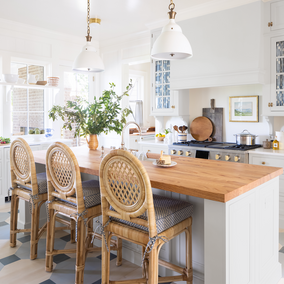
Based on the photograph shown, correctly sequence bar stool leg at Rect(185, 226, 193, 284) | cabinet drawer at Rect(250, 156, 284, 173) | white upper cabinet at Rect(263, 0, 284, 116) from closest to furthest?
bar stool leg at Rect(185, 226, 193, 284) → cabinet drawer at Rect(250, 156, 284, 173) → white upper cabinet at Rect(263, 0, 284, 116)

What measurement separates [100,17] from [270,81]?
2.60m

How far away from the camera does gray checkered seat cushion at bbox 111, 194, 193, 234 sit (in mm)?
1650

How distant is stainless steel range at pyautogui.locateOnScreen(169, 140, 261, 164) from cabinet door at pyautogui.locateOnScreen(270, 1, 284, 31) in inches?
56.8

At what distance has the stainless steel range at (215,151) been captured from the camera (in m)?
3.44

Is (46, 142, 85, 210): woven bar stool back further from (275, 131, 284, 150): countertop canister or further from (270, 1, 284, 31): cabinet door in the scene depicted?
(270, 1, 284, 31): cabinet door

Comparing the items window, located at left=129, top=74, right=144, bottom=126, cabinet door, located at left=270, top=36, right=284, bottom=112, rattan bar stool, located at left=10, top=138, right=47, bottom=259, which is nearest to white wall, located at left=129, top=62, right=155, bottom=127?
window, located at left=129, top=74, right=144, bottom=126

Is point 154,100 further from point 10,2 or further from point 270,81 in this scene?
point 10,2

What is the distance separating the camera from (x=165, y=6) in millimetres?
3855

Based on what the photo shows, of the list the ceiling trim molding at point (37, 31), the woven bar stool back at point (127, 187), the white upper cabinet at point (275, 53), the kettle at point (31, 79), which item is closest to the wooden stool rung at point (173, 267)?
the woven bar stool back at point (127, 187)

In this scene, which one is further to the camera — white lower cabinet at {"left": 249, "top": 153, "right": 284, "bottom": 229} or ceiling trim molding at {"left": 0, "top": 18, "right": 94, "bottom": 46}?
ceiling trim molding at {"left": 0, "top": 18, "right": 94, "bottom": 46}

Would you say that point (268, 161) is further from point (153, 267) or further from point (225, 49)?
point (153, 267)

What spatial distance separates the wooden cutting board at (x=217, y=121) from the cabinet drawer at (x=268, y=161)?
0.87 metres

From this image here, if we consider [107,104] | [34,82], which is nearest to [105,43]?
[34,82]

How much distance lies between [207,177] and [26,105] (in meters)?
3.99
